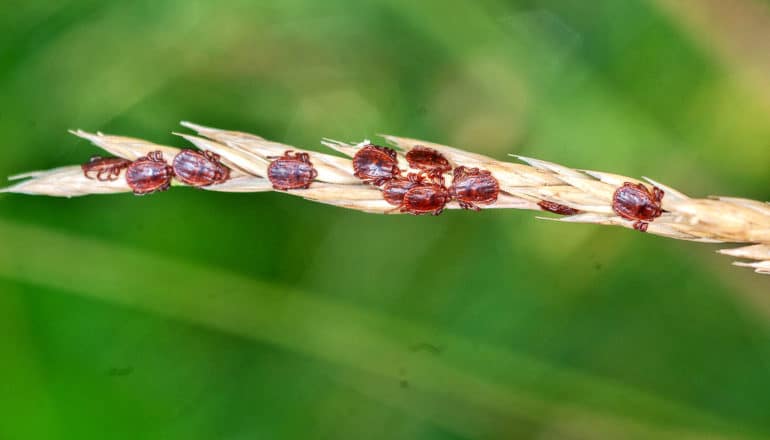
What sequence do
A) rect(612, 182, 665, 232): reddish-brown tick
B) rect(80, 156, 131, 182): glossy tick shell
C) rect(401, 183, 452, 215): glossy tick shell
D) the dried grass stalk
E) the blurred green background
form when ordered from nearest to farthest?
the dried grass stalk, rect(612, 182, 665, 232): reddish-brown tick, rect(401, 183, 452, 215): glossy tick shell, rect(80, 156, 131, 182): glossy tick shell, the blurred green background

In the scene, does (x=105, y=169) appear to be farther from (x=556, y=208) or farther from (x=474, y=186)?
(x=556, y=208)

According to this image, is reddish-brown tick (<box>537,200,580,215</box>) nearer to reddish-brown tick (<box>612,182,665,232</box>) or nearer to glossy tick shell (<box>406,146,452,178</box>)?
reddish-brown tick (<box>612,182,665,232</box>)

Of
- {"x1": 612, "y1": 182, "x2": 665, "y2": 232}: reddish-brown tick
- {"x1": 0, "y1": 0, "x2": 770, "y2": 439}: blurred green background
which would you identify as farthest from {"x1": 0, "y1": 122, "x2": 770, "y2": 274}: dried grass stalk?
{"x1": 0, "y1": 0, "x2": 770, "y2": 439}: blurred green background

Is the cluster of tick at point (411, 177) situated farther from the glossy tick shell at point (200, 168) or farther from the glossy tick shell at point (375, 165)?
the glossy tick shell at point (200, 168)

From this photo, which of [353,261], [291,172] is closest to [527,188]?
[291,172]

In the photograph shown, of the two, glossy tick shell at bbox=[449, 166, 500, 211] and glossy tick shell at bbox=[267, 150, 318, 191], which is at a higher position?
glossy tick shell at bbox=[449, 166, 500, 211]

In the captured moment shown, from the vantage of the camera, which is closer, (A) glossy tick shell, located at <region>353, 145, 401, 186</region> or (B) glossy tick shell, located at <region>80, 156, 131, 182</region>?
(A) glossy tick shell, located at <region>353, 145, 401, 186</region>

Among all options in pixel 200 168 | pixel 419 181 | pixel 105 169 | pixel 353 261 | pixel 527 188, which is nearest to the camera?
pixel 527 188
